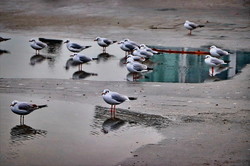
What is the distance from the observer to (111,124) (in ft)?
40.1

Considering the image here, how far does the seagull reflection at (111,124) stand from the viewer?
469 inches

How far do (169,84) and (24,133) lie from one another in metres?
5.17

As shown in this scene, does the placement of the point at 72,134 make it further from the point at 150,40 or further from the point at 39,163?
the point at 150,40

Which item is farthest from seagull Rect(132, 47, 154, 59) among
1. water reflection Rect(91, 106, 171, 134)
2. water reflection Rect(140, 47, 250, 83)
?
water reflection Rect(91, 106, 171, 134)

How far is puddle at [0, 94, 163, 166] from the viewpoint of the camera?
10.3m

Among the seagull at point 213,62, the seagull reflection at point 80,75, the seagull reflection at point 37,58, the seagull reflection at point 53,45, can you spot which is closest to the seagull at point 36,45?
the seagull reflection at point 37,58

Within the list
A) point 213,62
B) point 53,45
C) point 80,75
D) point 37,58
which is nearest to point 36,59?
point 37,58

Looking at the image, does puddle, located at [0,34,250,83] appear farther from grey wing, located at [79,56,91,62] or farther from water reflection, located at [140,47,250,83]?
grey wing, located at [79,56,91,62]

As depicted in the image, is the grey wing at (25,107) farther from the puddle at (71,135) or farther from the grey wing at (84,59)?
the grey wing at (84,59)

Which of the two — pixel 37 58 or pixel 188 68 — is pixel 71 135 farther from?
pixel 37 58

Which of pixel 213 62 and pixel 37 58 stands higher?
pixel 213 62

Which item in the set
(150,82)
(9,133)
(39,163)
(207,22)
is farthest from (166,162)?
(207,22)

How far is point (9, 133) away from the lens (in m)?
11.6

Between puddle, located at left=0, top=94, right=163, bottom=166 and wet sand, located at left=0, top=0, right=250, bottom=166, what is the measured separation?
0.42 m
